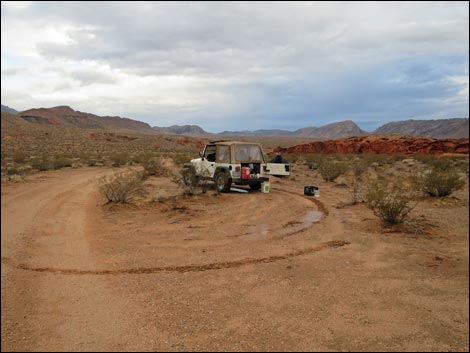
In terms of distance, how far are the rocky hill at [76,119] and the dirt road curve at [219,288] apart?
418 ft

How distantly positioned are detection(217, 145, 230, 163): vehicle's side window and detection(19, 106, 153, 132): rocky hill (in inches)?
4764

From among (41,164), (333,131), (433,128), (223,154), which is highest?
(333,131)

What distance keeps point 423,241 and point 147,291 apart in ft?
17.4

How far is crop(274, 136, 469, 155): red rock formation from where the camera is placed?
46562mm

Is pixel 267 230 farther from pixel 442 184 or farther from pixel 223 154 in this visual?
pixel 442 184

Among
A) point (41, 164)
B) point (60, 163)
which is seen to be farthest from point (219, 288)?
point (60, 163)

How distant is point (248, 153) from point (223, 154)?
0.92 metres

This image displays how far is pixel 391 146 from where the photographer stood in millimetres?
50594

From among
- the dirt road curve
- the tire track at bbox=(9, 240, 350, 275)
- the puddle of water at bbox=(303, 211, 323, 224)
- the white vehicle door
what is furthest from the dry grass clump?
the tire track at bbox=(9, 240, 350, 275)

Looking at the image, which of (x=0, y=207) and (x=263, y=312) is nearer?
(x=0, y=207)

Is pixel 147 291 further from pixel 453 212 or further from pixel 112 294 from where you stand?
pixel 453 212

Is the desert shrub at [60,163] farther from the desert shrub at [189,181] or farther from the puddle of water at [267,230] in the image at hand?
the puddle of water at [267,230]

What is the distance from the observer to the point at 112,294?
4398 millimetres

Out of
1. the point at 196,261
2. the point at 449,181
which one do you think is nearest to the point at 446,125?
the point at 449,181
